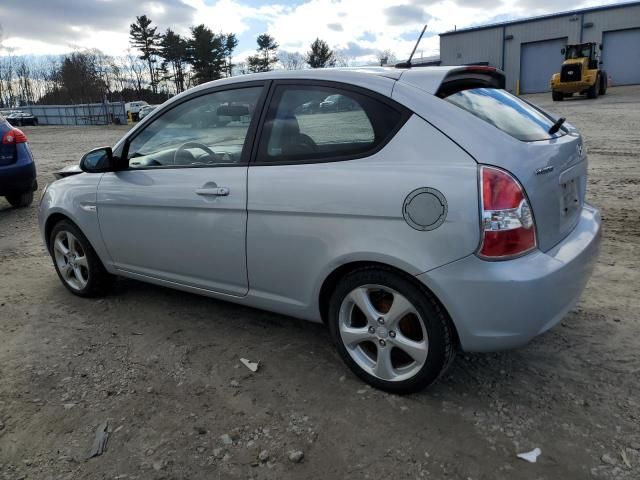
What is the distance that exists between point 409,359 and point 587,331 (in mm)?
1360

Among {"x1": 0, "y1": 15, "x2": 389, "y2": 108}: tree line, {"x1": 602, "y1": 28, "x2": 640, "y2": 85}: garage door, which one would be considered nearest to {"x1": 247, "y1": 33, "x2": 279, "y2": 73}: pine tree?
{"x1": 0, "y1": 15, "x2": 389, "y2": 108}: tree line

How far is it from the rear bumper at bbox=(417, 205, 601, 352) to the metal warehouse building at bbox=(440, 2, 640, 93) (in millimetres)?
40761

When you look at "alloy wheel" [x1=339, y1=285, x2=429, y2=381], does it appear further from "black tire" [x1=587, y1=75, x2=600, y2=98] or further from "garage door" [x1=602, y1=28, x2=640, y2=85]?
"garage door" [x1=602, y1=28, x2=640, y2=85]

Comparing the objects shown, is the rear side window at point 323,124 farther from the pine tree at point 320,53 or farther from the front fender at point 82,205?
the pine tree at point 320,53

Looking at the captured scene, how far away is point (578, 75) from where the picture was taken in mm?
26203

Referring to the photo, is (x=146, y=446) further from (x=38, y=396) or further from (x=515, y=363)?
(x=515, y=363)

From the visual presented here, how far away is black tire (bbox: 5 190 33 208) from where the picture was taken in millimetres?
7804

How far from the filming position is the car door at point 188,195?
120 inches

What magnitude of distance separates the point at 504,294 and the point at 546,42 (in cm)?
4691

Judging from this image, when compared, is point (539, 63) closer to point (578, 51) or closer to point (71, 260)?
→ point (578, 51)

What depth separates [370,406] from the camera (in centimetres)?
265

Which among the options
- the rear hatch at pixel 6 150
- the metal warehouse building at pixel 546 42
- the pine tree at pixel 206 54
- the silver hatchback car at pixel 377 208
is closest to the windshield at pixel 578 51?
the metal warehouse building at pixel 546 42

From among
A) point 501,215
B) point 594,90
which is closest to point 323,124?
point 501,215

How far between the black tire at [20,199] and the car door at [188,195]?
16.5ft
